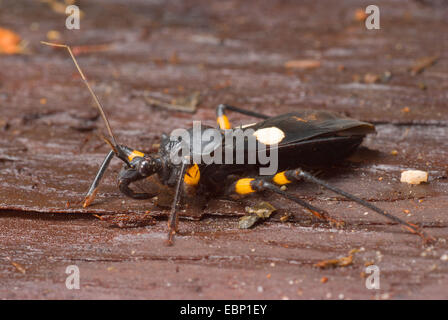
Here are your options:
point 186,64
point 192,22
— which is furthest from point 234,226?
point 192,22

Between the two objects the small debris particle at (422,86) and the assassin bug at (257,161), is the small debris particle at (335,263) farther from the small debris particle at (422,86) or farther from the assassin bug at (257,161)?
the small debris particle at (422,86)

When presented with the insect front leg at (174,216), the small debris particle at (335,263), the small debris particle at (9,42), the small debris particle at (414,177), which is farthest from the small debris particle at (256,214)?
the small debris particle at (9,42)

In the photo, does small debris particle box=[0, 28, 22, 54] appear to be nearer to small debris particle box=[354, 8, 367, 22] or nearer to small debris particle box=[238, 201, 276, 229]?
small debris particle box=[238, 201, 276, 229]

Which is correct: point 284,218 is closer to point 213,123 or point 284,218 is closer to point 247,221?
point 247,221

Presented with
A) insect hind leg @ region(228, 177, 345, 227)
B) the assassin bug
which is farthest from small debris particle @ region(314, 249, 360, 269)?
the assassin bug

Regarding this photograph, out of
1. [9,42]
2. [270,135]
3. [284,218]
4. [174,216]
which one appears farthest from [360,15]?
[9,42]

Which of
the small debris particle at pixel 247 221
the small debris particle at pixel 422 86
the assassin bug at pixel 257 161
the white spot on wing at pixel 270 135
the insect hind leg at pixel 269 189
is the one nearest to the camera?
the insect hind leg at pixel 269 189

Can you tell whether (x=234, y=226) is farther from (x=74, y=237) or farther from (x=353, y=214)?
(x=74, y=237)
